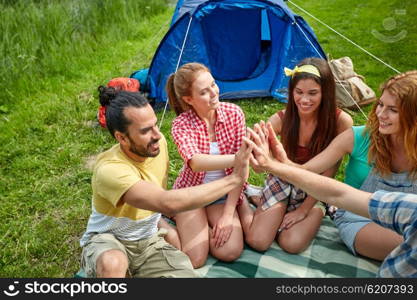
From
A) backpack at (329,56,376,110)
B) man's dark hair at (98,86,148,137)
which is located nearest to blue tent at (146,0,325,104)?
backpack at (329,56,376,110)

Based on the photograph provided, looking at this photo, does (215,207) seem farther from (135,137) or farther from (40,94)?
(40,94)

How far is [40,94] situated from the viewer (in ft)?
16.6

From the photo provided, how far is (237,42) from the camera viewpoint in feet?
16.2

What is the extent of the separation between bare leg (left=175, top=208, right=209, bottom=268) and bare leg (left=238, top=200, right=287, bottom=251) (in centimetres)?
27

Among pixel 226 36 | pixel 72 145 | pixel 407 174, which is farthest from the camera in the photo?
pixel 226 36

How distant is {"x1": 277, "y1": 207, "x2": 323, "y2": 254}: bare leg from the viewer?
2500 mm

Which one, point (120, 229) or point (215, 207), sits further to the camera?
point (215, 207)

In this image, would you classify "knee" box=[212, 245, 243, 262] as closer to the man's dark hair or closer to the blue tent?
the man's dark hair

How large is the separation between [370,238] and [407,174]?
42 centimetres

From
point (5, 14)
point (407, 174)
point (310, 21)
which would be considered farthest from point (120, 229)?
point (310, 21)

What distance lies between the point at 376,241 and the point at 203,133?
1205 mm

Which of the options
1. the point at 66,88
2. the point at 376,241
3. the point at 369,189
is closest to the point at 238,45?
the point at 66,88

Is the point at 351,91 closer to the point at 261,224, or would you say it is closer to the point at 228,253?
the point at 261,224

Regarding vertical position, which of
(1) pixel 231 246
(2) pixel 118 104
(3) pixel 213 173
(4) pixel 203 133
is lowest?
(1) pixel 231 246
